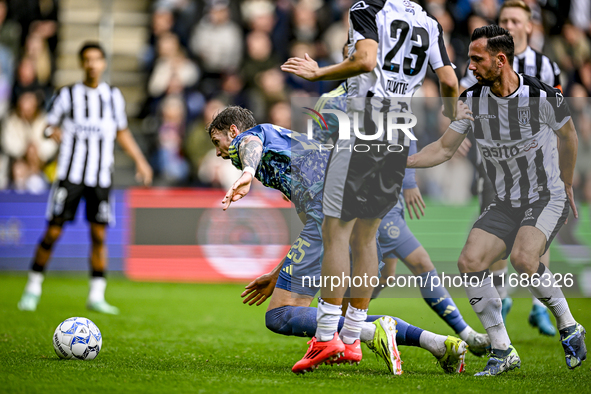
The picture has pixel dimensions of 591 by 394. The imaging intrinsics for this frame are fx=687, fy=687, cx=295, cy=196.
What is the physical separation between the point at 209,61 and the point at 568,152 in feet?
28.9

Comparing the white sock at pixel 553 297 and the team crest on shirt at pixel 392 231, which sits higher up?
the team crest on shirt at pixel 392 231

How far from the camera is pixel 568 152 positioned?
451cm

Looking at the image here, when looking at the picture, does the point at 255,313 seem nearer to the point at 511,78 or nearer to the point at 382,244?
the point at 382,244

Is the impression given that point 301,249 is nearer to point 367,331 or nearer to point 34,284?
point 367,331

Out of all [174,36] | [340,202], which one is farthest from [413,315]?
[174,36]

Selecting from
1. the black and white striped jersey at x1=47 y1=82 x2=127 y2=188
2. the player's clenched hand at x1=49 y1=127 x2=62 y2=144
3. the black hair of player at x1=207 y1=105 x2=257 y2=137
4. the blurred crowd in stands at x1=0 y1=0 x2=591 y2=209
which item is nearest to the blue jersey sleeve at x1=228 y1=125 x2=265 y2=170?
the black hair of player at x1=207 y1=105 x2=257 y2=137

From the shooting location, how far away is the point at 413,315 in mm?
6930

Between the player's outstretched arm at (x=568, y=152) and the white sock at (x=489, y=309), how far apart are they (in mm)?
837

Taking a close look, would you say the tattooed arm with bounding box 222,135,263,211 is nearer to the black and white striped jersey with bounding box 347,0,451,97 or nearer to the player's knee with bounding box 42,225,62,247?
the black and white striped jersey with bounding box 347,0,451,97

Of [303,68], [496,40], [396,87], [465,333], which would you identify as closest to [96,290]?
[465,333]

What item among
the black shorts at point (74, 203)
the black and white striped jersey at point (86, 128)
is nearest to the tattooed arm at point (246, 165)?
the black shorts at point (74, 203)

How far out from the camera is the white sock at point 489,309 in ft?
14.2

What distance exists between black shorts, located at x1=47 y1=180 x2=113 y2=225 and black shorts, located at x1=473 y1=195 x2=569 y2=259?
4.36 m

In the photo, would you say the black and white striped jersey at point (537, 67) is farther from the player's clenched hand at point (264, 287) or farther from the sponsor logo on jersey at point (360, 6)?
the player's clenched hand at point (264, 287)
